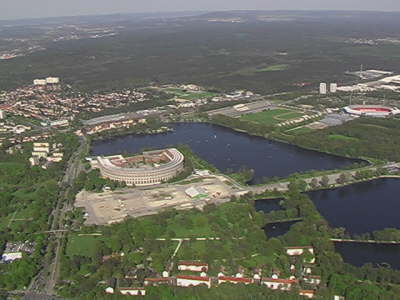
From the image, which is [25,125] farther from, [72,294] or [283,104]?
[72,294]

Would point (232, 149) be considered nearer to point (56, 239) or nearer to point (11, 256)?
point (56, 239)

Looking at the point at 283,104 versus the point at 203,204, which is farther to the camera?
the point at 283,104

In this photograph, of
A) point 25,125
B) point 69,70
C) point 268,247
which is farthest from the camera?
point 69,70

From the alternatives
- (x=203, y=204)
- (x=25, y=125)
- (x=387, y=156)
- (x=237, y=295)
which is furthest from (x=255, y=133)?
(x=237, y=295)

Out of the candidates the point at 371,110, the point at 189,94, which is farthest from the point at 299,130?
the point at 189,94

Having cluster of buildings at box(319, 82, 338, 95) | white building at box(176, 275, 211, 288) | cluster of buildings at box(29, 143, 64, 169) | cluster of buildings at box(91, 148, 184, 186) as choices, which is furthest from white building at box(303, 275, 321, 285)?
cluster of buildings at box(319, 82, 338, 95)

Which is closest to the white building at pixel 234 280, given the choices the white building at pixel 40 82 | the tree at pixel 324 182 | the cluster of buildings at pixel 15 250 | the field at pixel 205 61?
the cluster of buildings at pixel 15 250

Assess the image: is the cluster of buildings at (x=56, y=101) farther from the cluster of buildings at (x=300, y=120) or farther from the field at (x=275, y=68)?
the field at (x=275, y=68)
